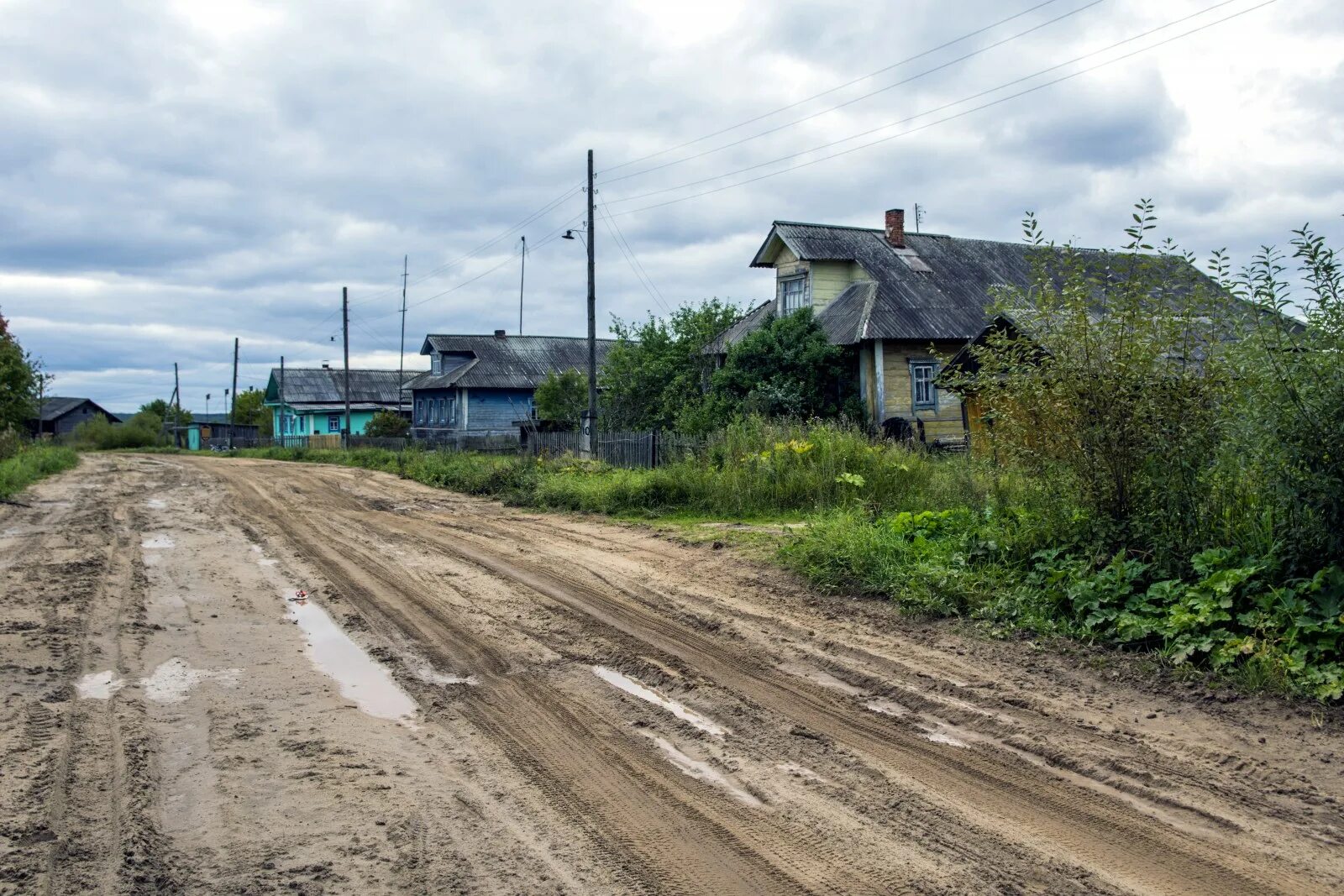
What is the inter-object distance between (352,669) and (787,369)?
19.8 m

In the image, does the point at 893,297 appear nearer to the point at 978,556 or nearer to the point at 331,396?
the point at 978,556

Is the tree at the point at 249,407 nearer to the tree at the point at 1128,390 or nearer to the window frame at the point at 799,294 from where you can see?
the window frame at the point at 799,294

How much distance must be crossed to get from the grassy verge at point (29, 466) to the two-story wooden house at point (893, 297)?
18369 millimetres

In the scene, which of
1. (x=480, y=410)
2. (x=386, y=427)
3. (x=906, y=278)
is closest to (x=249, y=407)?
(x=386, y=427)

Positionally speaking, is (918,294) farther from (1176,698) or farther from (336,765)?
(336,765)

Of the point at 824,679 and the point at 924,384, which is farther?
the point at 924,384

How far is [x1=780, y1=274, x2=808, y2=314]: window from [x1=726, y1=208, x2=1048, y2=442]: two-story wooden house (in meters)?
0.03

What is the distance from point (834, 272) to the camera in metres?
28.7

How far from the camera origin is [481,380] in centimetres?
5069

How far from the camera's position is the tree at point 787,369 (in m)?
25.3

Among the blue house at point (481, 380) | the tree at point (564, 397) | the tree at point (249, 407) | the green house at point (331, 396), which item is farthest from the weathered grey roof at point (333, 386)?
the tree at point (564, 397)

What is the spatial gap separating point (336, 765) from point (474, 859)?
1.40m

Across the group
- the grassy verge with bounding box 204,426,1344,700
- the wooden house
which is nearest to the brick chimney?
the grassy verge with bounding box 204,426,1344,700

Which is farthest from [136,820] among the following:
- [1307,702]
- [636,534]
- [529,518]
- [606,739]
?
[529,518]
